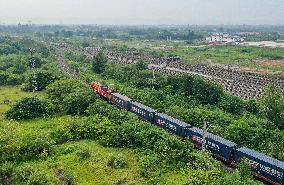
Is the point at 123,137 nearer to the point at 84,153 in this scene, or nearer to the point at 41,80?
the point at 84,153

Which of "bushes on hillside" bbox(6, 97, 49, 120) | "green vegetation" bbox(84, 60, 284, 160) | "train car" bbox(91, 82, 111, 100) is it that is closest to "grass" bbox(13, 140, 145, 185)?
"green vegetation" bbox(84, 60, 284, 160)

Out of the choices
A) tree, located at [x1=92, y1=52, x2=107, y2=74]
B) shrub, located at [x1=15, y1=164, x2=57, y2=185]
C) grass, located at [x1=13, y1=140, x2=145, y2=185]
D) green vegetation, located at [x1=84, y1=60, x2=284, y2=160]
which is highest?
tree, located at [x1=92, y1=52, x2=107, y2=74]

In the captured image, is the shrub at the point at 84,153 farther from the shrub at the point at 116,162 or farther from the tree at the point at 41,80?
the tree at the point at 41,80

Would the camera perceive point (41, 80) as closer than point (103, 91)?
No

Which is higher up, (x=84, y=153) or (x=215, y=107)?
(x=215, y=107)

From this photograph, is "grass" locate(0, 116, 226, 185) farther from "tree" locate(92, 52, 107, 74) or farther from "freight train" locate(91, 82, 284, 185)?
"tree" locate(92, 52, 107, 74)

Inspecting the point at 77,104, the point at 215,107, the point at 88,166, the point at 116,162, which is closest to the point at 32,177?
the point at 88,166

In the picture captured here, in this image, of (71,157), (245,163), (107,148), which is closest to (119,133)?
(107,148)

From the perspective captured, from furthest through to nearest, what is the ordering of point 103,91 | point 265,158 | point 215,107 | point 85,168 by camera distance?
point 103,91, point 215,107, point 85,168, point 265,158
